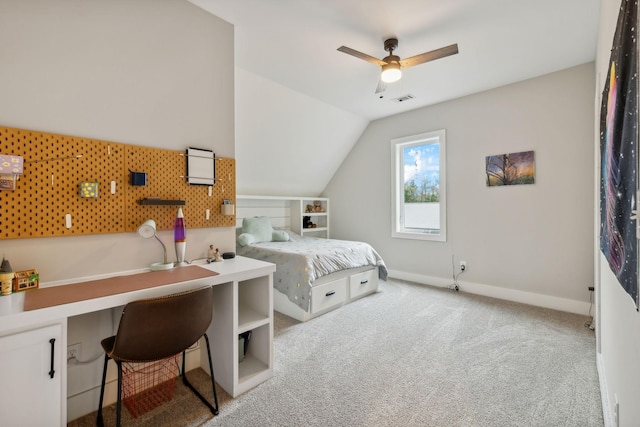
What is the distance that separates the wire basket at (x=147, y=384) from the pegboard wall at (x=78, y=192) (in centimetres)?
90

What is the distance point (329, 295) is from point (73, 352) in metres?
2.18

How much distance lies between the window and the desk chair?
3.45m

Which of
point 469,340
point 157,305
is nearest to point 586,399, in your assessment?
point 469,340

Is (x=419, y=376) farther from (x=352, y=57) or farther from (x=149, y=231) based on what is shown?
(x=352, y=57)

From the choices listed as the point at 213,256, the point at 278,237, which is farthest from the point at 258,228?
the point at 213,256

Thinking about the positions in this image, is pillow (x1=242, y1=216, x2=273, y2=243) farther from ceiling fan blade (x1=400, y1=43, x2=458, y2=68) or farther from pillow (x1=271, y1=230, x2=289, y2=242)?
ceiling fan blade (x1=400, y1=43, x2=458, y2=68)

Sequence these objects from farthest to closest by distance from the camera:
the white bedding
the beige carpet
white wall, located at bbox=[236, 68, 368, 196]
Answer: white wall, located at bbox=[236, 68, 368, 196]
the white bedding
the beige carpet

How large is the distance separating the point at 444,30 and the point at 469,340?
2.64 metres

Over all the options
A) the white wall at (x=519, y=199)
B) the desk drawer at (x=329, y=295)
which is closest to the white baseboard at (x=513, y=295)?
the white wall at (x=519, y=199)

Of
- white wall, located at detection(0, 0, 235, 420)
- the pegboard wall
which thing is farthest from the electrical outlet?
the pegboard wall

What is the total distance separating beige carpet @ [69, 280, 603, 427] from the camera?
165 centimetres

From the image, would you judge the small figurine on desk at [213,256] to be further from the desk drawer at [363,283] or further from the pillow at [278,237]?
the pillow at [278,237]

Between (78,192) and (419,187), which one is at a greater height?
(419,187)

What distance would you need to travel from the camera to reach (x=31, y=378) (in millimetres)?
1153
